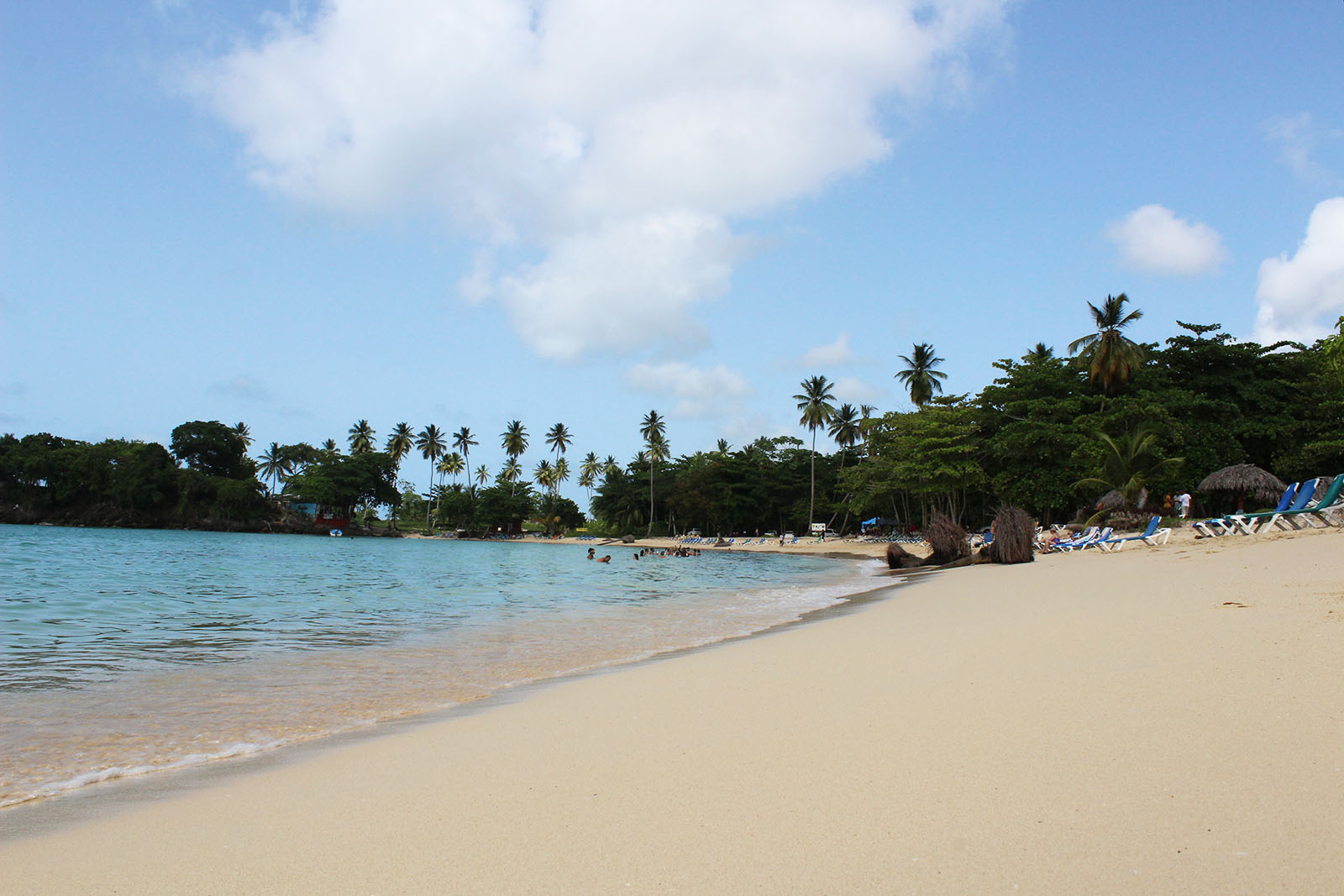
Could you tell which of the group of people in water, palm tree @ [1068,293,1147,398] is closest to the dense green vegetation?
palm tree @ [1068,293,1147,398]

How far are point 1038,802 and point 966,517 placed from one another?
55.1 meters

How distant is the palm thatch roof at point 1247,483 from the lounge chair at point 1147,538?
596 cm

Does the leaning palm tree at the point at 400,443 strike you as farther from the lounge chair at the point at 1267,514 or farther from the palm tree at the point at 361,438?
the lounge chair at the point at 1267,514

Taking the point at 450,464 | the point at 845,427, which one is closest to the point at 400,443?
the point at 450,464

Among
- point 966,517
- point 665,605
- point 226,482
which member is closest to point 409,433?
point 226,482

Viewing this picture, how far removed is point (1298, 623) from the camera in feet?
17.5

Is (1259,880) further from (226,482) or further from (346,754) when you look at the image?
(226,482)

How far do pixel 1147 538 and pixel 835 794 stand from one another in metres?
21.3

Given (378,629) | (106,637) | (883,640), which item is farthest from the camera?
(378,629)

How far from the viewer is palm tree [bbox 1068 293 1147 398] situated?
36.0m

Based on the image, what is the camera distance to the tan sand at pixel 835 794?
7.32 feet

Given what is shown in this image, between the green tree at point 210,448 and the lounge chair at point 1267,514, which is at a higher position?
the green tree at point 210,448

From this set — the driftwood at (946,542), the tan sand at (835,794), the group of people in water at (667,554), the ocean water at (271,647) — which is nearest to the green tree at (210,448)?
the group of people in water at (667,554)

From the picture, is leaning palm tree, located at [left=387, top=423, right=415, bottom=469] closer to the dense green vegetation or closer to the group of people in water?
the dense green vegetation
